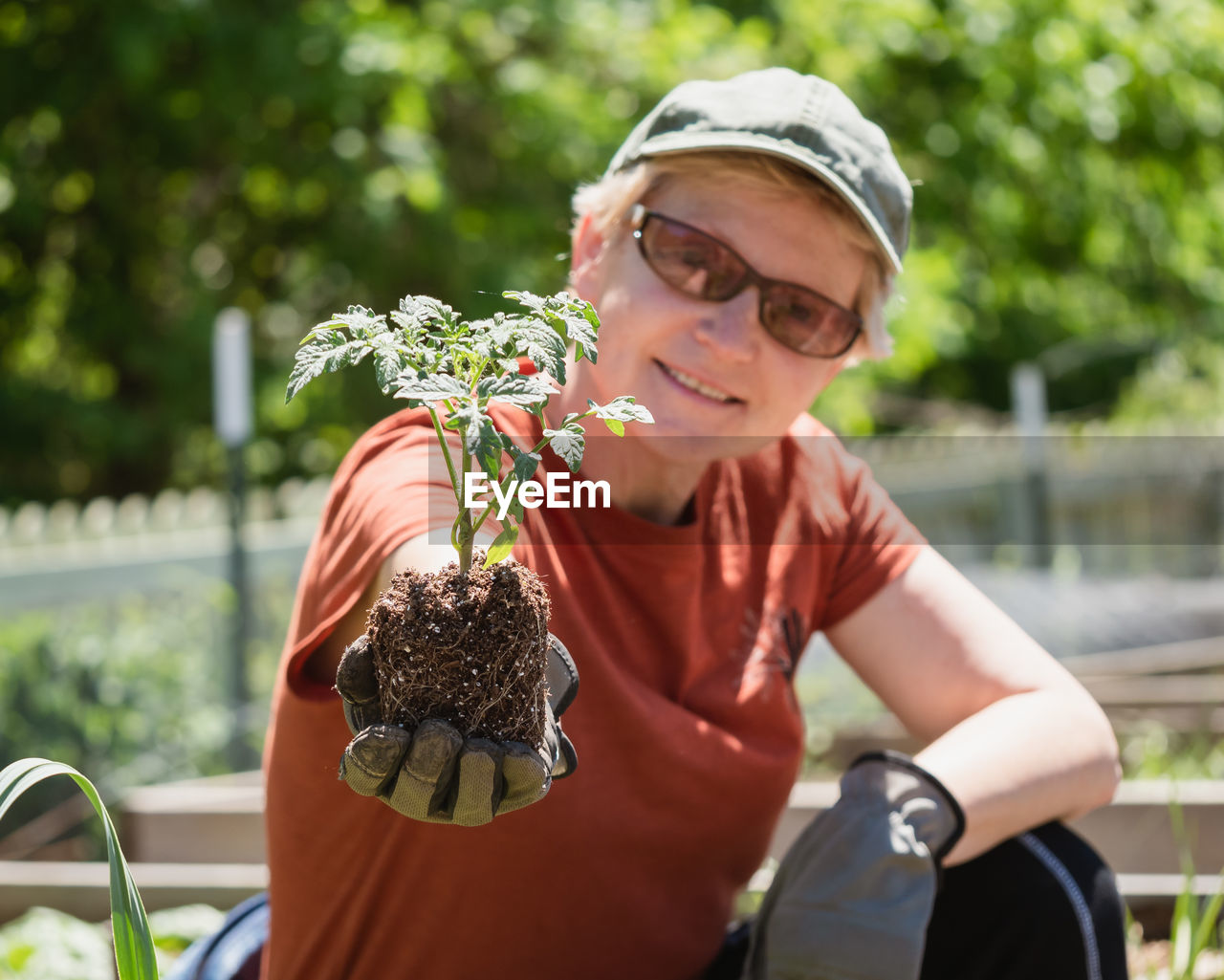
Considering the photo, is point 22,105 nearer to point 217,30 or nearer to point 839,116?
point 217,30

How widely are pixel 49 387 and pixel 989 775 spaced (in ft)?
20.1

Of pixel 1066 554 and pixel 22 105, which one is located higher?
pixel 22 105

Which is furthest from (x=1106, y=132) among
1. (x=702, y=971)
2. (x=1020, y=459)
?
(x=702, y=971)

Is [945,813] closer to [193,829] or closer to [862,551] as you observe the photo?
[862,551]

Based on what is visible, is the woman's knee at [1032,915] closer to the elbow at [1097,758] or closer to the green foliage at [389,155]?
the elbow at [1097,758]

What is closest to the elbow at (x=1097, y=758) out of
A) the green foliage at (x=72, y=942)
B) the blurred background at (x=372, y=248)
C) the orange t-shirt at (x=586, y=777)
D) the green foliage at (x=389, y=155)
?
the orange t-shirt at (x=586, y=777)

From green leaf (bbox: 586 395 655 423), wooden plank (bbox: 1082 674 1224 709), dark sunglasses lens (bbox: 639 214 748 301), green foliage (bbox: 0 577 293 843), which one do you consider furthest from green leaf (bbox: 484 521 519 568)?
green foliage (bbox: 0 577 293 843)

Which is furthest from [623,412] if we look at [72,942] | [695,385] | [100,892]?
[100,892]

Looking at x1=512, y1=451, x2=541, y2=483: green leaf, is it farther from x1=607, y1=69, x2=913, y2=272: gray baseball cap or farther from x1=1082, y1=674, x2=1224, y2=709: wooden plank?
x1=1082, y1=674, x2=1224, y2=709: wooden plank

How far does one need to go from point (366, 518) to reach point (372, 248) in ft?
16.1

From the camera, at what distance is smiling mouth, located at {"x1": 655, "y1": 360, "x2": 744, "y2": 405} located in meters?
1.51

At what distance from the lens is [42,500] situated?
23.3 ft

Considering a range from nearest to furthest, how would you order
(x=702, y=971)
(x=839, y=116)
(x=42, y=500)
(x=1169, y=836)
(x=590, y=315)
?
(x=590, y=315)
(x=839, y=116)
(x=702, y=971)
(x=1169, y=836)
(x=42, y=500)

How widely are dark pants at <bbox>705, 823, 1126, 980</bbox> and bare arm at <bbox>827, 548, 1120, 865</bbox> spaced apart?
46 mm
